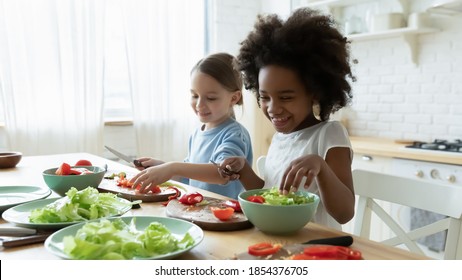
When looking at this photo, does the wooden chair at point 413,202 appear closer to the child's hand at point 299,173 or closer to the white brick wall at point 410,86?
the child's hand at point 299,173

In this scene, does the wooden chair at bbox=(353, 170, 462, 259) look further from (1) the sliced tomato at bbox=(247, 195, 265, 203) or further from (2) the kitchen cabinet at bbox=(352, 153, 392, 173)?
(2) the kitchen cabinet at bbox=(352, 153, 392, 173)

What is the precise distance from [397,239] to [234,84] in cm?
88

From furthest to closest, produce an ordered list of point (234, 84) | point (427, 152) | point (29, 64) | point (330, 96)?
point (29, 64), point (427, 152), point (234, 84), point (330, 96)

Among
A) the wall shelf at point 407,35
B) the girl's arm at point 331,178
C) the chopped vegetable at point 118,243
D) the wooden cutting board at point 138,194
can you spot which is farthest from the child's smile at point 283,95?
the wall shelf at point 407,35

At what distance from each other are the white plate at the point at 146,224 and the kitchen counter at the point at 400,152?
1.78 meters

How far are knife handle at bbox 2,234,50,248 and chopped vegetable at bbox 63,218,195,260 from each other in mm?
167

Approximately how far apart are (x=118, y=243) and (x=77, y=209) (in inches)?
10.9

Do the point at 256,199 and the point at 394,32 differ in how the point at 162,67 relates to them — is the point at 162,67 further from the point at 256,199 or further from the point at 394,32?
the point at 256,199

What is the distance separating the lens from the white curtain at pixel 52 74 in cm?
279

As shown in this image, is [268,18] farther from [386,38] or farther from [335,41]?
[386,38]

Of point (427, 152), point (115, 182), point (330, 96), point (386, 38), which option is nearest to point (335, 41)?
point (330, 96)

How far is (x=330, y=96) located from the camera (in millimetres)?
1350

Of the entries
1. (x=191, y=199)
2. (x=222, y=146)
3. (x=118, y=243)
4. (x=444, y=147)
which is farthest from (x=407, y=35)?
(x=118, y=243)

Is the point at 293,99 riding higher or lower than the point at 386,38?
lower
